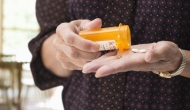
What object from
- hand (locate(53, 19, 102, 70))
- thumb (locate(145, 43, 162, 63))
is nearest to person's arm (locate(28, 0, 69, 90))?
hand (locate(53, 19, 102, 70))

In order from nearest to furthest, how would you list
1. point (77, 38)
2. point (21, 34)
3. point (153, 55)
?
point (153, 55), point (77, 38), point (21, 34)

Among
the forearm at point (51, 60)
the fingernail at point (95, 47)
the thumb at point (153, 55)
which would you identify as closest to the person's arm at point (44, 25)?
the forearm at point (51, 60)

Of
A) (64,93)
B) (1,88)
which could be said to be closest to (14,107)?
(1,88)

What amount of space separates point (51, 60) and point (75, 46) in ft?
1.03

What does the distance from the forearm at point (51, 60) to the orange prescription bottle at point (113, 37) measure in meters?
0.26

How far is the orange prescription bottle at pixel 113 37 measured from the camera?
2.12 ft

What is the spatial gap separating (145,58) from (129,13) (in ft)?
0.96

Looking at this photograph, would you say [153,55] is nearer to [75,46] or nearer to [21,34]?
[75,46]

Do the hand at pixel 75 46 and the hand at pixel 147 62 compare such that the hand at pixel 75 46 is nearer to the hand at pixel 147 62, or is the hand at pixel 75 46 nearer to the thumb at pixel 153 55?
the hand at pixel 147 62

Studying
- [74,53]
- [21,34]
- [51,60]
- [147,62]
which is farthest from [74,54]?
[21,34]

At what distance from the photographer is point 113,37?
0.66 m

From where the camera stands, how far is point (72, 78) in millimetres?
908

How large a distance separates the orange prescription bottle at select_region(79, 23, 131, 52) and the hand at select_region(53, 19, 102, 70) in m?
0.01

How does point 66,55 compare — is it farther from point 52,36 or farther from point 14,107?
point 14,107
